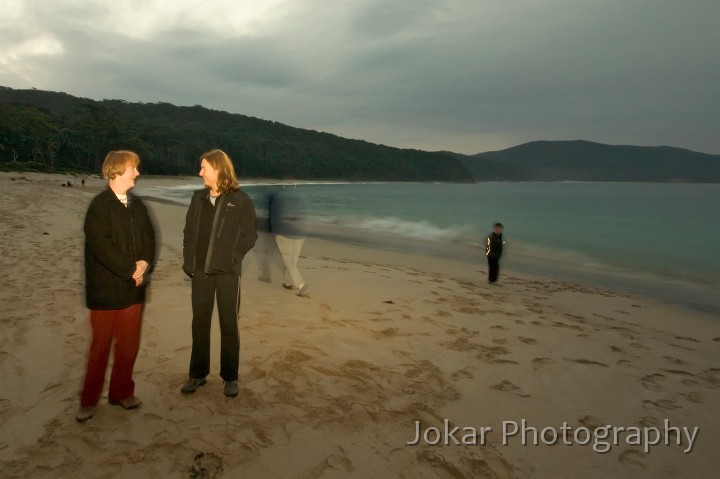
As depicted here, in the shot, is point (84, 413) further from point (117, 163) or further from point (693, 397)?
point (693, 397)

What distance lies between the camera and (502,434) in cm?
307

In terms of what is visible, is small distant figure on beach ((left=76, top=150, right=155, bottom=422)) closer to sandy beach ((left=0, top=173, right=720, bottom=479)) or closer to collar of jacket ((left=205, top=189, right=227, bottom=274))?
sandy beach ((left=0, top=173, right=720, bottom=479))

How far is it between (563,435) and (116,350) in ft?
10.6

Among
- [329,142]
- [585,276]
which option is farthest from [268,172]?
[585,276]

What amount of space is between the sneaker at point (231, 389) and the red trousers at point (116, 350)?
664 mm

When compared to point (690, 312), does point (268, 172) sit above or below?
above

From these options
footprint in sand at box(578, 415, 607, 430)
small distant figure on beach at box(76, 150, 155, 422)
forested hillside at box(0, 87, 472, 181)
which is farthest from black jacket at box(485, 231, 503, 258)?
forested hillside at box(0, 87, 472, 181)

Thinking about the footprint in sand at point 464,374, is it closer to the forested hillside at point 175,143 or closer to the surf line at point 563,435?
the surf line at point 563,435

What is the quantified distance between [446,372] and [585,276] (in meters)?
9.68

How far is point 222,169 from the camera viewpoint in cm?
308

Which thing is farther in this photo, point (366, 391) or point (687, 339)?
point (687, 339)

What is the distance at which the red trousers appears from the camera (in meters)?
2.89

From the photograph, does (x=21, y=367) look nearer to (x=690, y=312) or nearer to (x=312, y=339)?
(x=312, y=339)

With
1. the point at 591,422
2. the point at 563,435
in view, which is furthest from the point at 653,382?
the point at 563,435
